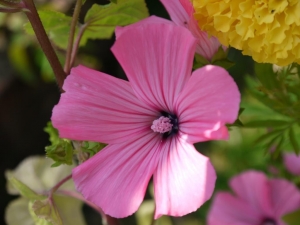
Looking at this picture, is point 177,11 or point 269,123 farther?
point 269,123

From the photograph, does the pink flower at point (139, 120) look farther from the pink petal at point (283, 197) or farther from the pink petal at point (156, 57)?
the pink petal at point (283, 197)

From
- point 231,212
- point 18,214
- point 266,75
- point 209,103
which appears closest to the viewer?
point 209,103

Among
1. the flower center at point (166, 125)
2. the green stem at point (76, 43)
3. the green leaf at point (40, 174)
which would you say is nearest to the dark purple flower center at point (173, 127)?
the flower center at point (166, 125)

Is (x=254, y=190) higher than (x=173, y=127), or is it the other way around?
(x=173, y=127)

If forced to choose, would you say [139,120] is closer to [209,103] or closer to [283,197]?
[209,103]

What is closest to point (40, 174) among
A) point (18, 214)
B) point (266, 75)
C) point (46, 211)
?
point (18, 214)

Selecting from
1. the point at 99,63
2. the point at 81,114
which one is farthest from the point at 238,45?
the point at 99,63

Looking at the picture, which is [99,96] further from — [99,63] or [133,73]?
[99,63]
